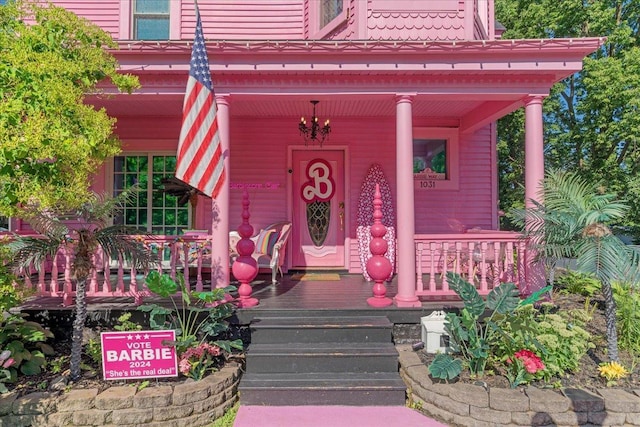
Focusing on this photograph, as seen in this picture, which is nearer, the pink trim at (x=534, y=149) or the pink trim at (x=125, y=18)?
the pink trim at (x=534, y=149)

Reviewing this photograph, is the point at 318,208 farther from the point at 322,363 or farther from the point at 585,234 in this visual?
the point at 585,234

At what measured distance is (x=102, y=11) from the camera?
671cm

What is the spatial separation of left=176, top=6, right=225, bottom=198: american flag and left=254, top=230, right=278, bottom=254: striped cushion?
182cm

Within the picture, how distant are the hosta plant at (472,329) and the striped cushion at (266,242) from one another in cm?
290

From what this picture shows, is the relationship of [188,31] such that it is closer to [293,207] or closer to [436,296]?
[293,207]

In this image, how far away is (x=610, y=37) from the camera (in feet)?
44.2

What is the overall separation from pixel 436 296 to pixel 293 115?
3.84m

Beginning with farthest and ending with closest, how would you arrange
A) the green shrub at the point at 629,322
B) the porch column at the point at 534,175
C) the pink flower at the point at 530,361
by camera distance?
1. the porch column at the point at 534,175
2. the green shrub at the point at 629,322
3. the pink flower at the point at 530,361

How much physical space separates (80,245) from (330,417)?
105 inches

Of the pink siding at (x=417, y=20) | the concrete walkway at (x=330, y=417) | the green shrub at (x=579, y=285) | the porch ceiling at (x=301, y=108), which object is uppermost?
the pink siding at (x=417, y=20)

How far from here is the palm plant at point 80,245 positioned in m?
3.40

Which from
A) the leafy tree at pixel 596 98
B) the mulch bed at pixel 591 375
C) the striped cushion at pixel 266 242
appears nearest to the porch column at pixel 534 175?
the mulch bed at pixel 591 375

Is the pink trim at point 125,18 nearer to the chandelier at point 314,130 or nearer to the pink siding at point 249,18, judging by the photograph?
the pink siding at point 249,18

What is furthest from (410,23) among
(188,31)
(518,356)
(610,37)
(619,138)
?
(610,37)
